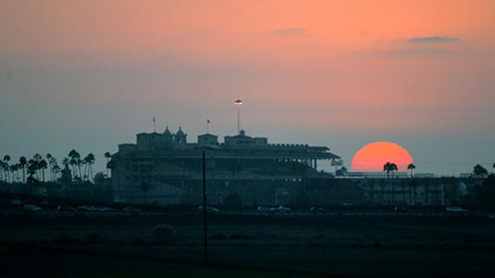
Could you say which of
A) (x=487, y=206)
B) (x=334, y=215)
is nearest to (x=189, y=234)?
(x=334, y=215)

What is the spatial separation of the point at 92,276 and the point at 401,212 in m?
92.5

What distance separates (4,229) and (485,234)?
66.7 meters

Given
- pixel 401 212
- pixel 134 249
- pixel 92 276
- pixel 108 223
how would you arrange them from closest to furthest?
1. pixel 92 276
2. pixel 134 249
3. pixel 108 223
4. pixel 401 212

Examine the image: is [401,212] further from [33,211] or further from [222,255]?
[222,255]

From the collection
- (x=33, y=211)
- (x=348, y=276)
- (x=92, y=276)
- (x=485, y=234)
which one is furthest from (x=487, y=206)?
(x=92, y=276)

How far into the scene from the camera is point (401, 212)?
137 metres

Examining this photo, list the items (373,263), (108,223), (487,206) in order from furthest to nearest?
1. (487,206)
2. (108,223)
3. (373,263)

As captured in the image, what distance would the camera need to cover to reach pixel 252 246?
80.4 m

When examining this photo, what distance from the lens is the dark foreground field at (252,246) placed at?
57.9 meters

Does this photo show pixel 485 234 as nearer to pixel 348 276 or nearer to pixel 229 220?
pixel 229 220

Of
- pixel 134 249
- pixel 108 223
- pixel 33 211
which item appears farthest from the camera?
pixel 33 211

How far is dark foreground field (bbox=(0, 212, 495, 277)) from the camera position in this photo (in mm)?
57875

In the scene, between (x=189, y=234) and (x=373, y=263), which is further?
(x=189, y=234)

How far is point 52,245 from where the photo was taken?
78.6m
